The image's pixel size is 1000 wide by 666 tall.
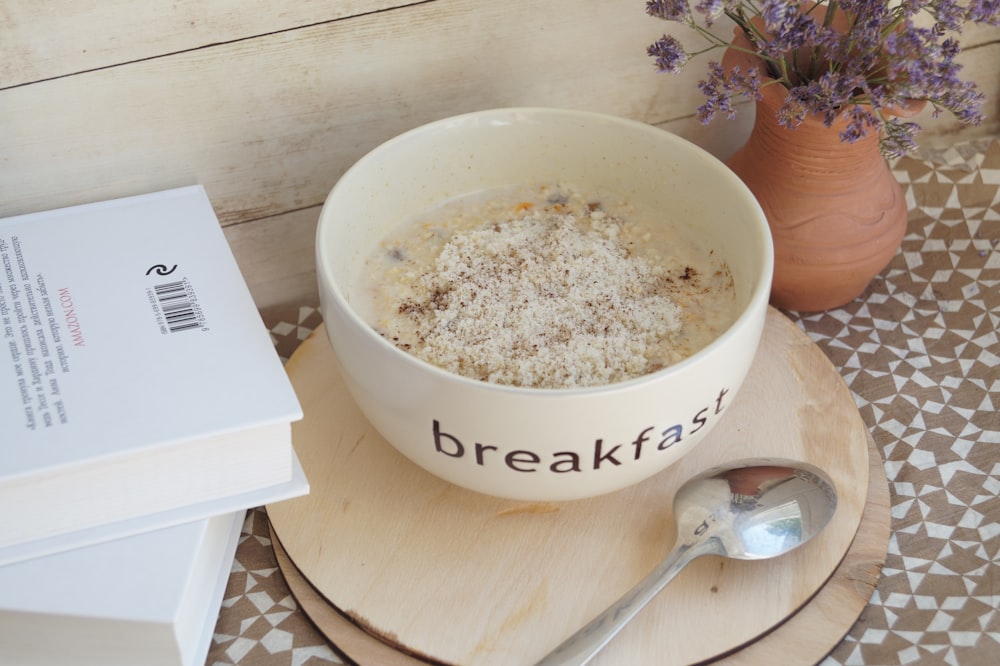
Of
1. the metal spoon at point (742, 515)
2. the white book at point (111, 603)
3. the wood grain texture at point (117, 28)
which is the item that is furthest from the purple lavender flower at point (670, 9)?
the white book at point (111, 603)

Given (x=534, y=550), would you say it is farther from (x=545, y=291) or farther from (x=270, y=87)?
(x=270, y=87)

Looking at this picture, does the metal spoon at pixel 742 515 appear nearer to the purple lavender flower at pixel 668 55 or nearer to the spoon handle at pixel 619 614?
the spoon handle at pixel 619 614

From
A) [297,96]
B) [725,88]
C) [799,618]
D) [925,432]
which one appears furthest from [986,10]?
[297,96]

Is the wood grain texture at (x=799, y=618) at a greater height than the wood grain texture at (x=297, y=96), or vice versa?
the wood grain texture at (x=297, y=96)

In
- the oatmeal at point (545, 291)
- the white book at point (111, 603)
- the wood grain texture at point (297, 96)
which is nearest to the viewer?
the white book at point (111, 603)

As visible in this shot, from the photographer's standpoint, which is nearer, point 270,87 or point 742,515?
point 742,515

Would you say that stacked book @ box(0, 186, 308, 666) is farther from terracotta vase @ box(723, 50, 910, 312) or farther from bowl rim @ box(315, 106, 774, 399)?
terracotta vase @ box(723, 50, 910, 312)
